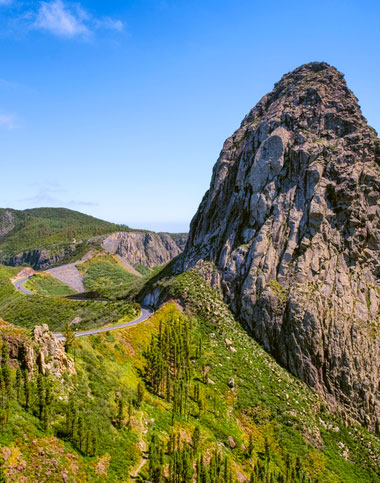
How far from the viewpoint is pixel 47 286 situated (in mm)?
118000

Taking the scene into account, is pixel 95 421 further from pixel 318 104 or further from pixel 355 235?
pixel 318 104

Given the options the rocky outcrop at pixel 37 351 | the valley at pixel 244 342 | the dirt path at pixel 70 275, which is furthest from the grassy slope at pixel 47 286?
the rocky outcrop at pixel 37 351

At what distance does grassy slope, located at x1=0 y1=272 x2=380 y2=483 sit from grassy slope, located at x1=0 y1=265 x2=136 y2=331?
1042 centimetres

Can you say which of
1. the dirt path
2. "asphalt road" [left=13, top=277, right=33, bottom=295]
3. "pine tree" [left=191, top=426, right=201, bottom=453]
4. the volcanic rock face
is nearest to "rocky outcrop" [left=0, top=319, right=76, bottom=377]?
"pine tree" [left=191, top=426, right=201, bottom=453]

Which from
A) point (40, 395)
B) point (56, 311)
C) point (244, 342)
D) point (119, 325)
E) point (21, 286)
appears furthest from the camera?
point (21, 286)

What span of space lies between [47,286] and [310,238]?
286 ft

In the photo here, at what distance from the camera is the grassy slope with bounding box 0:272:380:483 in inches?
1088

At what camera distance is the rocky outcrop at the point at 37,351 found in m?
29.3

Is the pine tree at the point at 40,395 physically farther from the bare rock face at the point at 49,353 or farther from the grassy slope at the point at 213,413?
the bare rock face at the point at 49,353

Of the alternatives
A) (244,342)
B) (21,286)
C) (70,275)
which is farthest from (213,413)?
(70,275)

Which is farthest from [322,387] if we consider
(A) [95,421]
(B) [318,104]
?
(B) [318,104]

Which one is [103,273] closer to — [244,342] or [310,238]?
[244,342]

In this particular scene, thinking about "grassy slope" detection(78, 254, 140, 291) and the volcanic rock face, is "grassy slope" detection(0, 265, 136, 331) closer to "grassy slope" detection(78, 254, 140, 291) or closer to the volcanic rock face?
the volcanic rock face

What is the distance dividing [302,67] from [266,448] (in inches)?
2928
